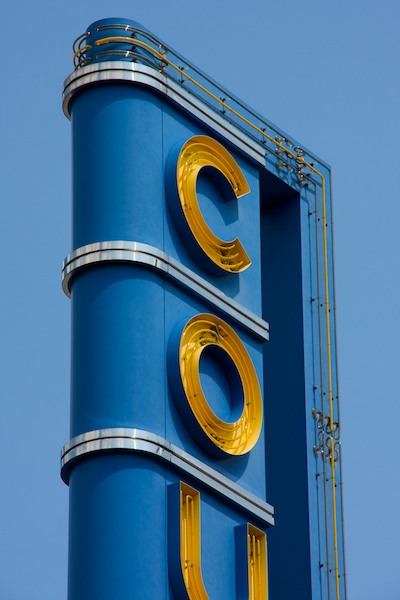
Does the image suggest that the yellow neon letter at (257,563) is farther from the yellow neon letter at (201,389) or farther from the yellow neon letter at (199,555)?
the yellow neon letter at (201,389)

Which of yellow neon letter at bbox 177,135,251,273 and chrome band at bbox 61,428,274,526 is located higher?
yellow neon letter at bbox 177,135,251,273

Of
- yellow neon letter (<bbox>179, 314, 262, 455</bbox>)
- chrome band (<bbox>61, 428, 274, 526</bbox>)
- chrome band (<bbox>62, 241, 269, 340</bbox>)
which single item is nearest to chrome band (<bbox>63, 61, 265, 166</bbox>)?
chrome band (<bbox>62, 241, 269, 340</bbox>)

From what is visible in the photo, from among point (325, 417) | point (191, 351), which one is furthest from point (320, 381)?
point (191, 351)

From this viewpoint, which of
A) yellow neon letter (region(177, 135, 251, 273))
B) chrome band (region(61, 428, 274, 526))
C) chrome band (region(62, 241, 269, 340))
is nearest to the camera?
chrome band (region(61, 428, 274, 526))

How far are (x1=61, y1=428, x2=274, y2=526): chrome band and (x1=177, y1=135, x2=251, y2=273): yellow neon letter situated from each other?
321 centimetres

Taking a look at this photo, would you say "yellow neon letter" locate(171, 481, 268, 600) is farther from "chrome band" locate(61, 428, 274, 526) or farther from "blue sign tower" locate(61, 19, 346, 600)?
"chrome band" locate(61, 428, 274, 526)

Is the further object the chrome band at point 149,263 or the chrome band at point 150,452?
the chrome band at point 149,263

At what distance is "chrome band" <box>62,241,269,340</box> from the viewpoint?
101ft

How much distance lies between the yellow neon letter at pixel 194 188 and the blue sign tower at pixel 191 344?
0.03 metres

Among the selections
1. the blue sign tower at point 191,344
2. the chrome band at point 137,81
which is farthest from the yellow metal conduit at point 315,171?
the chrome band at point 137,81

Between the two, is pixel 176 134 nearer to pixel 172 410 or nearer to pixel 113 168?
pixel 113 168

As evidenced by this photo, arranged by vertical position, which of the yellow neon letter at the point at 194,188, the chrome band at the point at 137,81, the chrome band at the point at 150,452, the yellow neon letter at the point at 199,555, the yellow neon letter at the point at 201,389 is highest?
the chrome band at the point at 137,81

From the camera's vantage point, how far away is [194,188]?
3228cm

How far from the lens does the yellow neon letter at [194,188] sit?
1264 inches
